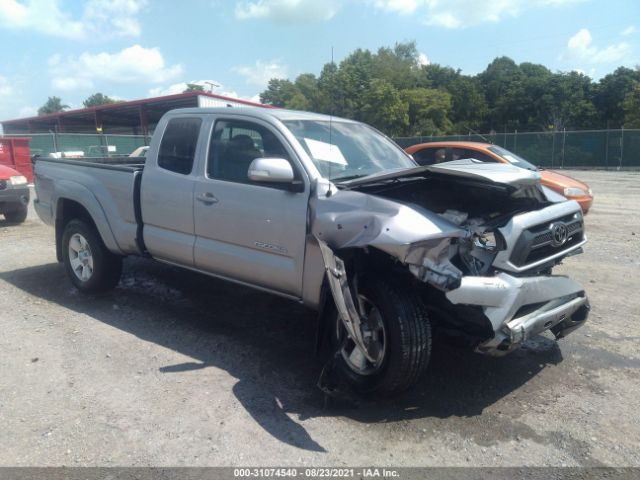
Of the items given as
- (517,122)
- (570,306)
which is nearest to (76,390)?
(570,306)

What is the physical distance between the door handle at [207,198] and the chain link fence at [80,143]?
57.8 ft

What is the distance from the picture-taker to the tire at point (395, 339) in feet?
10.9

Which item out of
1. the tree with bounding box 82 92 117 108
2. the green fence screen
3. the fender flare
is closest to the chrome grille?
the fender flare

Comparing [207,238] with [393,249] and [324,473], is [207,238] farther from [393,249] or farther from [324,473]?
[324,473]

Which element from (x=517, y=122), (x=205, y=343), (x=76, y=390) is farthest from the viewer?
(x=517, y=122)

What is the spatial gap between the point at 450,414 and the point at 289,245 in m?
1.65

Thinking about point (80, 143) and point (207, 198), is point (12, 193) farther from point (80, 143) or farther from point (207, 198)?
point (80, 143)

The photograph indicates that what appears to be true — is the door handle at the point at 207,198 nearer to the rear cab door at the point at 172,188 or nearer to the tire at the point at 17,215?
the rear cab door at the point at 172,188

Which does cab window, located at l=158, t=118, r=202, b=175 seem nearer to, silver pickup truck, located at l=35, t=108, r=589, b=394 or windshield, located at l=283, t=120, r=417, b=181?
silver pickup truck, located at l=35, t=108, r=589, b=394

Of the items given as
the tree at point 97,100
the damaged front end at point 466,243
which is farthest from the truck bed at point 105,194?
the tree at point 97,100

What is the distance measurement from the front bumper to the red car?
9884 mm

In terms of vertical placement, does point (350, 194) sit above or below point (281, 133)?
below

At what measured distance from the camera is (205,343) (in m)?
4.70

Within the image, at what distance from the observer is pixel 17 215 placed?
428 inches
